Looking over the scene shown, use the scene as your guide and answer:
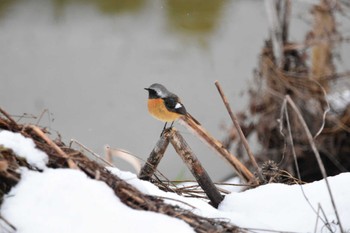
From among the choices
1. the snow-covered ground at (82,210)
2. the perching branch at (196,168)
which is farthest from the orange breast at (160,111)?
the snow-covered ground at (82,210)

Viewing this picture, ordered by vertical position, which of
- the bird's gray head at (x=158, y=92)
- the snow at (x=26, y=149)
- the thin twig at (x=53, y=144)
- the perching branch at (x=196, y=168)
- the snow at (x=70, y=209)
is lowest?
the snow at (x=70, y=209)

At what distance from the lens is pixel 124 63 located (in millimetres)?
6973

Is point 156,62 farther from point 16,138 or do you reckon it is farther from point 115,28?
point 16,138

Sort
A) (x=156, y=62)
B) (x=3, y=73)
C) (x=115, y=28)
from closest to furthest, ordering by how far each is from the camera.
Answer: (x=3, y=73) < (x=156, y=62) < (x=115, y=28)

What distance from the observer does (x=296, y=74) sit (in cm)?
508

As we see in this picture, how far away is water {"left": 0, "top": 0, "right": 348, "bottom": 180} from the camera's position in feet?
19.9

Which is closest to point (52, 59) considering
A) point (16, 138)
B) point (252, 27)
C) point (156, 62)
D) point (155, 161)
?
point (156, 62)

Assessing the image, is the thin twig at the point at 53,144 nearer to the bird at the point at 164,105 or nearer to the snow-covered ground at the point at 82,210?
the snow-covered ground at the point at 82,210

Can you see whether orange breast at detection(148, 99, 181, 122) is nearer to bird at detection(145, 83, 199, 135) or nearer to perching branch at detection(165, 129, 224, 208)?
bird at detection(145, 83, 199, 135)

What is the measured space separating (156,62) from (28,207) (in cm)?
567

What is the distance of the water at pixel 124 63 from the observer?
6070 millimetres

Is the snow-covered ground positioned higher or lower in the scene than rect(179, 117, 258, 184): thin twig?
lower

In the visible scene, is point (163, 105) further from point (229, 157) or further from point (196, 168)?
point (196, 168)

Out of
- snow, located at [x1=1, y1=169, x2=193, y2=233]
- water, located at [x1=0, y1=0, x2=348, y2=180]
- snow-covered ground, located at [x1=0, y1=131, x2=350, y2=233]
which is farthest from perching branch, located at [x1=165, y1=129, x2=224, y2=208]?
water, located at [x1=0, y1=0, x2=348, y2=180]
